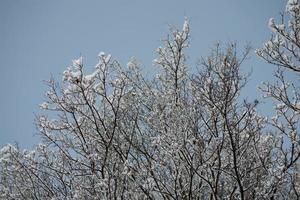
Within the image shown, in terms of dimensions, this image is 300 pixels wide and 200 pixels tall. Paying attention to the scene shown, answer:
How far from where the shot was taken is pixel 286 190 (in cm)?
846

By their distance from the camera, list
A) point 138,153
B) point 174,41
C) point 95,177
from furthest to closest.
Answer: point 174,41 → point 138,153 → point 95,177

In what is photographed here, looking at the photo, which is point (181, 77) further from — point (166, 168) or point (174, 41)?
point (166, 168)

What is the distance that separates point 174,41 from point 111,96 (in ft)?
10.4

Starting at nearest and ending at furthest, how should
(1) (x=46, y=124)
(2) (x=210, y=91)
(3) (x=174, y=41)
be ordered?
(2) (x=210, y=91) → (1) (x=46, y=124) → (3) (x=174, y=41)

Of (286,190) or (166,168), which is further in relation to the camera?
(286,190)

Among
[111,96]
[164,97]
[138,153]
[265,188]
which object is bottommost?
[265,188]

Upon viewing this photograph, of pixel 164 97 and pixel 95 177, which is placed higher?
pixel 164 97

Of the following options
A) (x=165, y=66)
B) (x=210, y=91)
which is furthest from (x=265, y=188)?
(x=165, y=66)

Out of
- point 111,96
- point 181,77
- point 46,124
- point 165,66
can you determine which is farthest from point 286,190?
point 46,124

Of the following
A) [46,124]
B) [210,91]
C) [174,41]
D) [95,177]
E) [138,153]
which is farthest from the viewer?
[174,41]

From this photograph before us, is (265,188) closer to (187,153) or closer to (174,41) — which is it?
(187,153)

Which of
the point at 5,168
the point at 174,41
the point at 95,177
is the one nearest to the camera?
the point at 95,177

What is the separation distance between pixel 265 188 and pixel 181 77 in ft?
11.9

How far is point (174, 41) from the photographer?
8.25 metres
